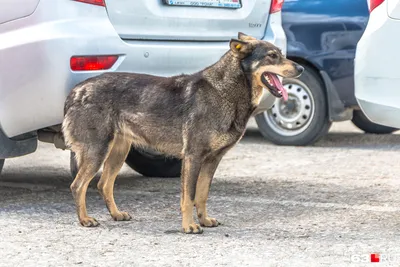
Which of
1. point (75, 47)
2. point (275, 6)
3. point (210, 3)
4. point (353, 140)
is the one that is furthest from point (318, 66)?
point (75, 47)

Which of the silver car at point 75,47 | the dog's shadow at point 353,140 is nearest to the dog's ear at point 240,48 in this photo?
the silver car at point 75,47

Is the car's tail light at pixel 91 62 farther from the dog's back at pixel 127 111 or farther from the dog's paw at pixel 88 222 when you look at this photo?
the dog's paw at pixel 88 222

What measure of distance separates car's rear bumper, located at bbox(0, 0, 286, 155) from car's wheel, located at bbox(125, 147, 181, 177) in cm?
158

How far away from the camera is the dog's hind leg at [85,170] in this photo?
6480 millimetres

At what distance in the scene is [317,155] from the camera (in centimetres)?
993

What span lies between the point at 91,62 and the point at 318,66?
13.2 ft

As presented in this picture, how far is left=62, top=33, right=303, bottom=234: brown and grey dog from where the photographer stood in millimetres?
6332

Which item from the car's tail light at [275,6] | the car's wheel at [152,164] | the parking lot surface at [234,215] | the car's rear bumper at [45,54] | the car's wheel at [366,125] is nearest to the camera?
the parking lot surface at [234,215]

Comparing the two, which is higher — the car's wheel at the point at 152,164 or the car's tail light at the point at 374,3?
the car's tail light at the point at 374,3

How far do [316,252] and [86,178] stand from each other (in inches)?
66.2

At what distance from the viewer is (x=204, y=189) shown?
6.55 m

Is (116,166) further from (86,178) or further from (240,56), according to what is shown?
(240,56)

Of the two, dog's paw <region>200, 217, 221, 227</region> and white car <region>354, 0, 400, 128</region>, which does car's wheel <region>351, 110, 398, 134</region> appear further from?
dog's paw <region>200, 217, 221, 227</region>

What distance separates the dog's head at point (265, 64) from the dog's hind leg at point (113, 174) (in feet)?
3.15
